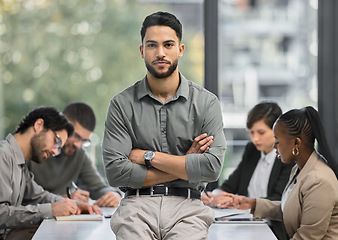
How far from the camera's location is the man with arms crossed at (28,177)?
3361 mm

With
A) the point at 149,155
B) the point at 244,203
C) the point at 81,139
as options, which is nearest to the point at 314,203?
the point at 244,203

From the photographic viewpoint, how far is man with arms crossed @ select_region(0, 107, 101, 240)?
3361mm

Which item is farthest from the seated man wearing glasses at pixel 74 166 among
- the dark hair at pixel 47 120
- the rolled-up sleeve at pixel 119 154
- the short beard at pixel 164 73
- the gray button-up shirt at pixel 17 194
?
the short beard at pixel 164 73

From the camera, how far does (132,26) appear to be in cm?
532

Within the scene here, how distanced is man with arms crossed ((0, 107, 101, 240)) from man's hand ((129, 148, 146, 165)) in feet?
2.56

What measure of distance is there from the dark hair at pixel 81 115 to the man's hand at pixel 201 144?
5.49 ft

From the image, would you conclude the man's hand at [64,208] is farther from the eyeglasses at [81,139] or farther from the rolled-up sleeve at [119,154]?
the eyeglasses at [81,139]

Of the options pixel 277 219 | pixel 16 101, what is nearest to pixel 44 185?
pixel 16 101

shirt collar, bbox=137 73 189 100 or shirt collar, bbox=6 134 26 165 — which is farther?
shirt collar, bbox=6 134 26 165

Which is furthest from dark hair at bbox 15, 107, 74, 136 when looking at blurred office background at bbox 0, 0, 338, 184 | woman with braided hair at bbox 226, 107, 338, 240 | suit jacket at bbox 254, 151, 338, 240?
blurred office background at bbox 0, 0, 338, 184

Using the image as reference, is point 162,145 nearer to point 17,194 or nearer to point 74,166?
point 17,194

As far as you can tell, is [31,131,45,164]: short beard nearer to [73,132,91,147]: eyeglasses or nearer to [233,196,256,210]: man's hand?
[73,132,91,147]: eyeglasses

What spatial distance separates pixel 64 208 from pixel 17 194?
0.34m

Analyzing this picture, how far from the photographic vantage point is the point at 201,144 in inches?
108
